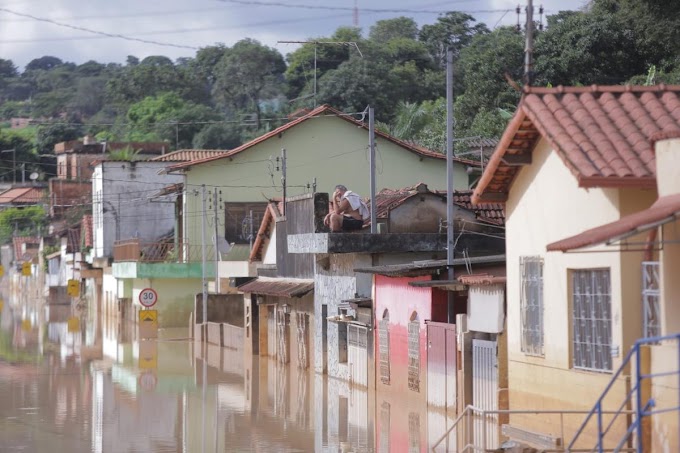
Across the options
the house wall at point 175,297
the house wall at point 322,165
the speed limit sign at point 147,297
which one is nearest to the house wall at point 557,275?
the speed limit sign at point 147,297

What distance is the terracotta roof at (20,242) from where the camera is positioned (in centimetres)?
12738

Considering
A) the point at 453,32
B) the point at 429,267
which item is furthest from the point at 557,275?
the point at 453,32

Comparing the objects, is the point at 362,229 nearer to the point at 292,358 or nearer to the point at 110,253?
the point at 292,358

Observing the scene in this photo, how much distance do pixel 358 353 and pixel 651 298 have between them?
15489 millimetres

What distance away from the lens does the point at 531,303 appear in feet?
62.9

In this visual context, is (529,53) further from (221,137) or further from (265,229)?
(221,137)

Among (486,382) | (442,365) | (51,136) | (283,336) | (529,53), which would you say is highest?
(51,136)

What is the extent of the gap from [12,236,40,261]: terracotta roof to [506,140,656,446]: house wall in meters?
111

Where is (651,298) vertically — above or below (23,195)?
below

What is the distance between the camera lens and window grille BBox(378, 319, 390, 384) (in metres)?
28.6

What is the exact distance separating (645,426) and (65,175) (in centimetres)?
8781

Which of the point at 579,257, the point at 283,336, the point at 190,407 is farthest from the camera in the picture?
the point at 283,336

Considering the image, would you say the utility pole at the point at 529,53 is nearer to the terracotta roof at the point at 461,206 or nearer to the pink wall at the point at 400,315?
the pink wall at the point at 400,315

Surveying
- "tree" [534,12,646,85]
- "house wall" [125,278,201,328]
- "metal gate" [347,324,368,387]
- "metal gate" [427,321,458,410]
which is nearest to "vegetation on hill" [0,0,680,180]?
"tree" [534,12,646,85]
